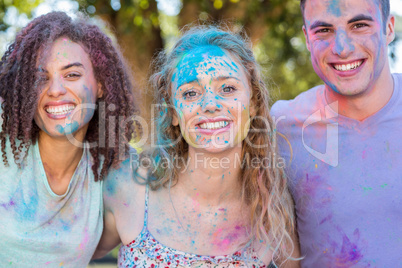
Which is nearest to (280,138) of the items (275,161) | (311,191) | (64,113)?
(275,161)

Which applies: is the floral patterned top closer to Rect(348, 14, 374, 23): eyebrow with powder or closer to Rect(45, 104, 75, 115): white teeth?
Rect(45, 104, 75, 115): white teeth

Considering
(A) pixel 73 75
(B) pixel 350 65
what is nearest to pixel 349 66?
(B) pixel 350 65

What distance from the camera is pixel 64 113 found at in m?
2.58

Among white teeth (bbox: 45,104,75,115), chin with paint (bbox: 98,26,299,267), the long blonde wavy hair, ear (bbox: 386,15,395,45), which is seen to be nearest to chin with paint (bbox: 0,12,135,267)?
white teeth (bbox: 45,104,75,115)

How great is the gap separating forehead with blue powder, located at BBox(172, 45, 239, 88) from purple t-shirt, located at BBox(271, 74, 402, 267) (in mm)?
705

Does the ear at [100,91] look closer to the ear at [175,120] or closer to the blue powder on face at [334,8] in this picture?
the ear at [175,120]

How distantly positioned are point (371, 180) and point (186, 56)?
4.41 feet

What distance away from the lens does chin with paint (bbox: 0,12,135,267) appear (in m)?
2.51

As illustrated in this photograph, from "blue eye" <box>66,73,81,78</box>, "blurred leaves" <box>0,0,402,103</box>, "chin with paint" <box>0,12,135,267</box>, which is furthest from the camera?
"blurred leaves" <box>0,0,402,103</box>

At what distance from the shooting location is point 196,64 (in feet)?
Answer: 8.72

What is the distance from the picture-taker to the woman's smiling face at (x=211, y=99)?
8.37 ft

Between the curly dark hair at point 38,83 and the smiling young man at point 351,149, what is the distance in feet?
3.83

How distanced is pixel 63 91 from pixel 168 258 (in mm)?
1149

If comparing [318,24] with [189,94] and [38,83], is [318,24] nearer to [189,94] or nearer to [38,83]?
[189,94]
